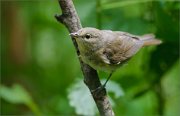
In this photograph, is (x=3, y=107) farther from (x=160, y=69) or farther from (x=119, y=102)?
(x=160, y=69)

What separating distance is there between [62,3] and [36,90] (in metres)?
3.58

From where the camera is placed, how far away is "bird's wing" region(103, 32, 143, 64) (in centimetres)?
342

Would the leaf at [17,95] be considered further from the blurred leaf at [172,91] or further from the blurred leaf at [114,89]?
the blurred leaf at [172,91]

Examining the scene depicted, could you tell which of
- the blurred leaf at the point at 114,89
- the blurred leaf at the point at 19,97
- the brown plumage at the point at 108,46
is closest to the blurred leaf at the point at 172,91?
the brown plumage at the point at 108,46

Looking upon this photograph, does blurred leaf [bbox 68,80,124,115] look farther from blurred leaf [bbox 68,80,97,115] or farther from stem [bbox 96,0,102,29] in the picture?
stem [bbox 96,0,102,29]

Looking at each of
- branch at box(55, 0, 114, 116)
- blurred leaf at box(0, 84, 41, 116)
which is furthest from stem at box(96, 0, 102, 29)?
branch at box(55, 0, 114, 116)

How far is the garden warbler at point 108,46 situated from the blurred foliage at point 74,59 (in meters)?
0.20

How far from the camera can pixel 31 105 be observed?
3.82 meters

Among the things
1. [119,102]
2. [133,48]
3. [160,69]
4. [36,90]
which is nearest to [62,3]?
[133,48]

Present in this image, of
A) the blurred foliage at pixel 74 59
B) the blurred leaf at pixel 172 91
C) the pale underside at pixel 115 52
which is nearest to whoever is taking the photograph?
the pale underside at pixel 115 52

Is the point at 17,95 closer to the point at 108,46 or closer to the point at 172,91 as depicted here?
the point at 108,46

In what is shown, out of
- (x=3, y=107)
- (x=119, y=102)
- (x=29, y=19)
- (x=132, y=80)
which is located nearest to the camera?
(x=132, y=80)

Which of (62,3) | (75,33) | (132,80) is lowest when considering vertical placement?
(132,80)

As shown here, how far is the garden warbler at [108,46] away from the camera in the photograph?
310cm
